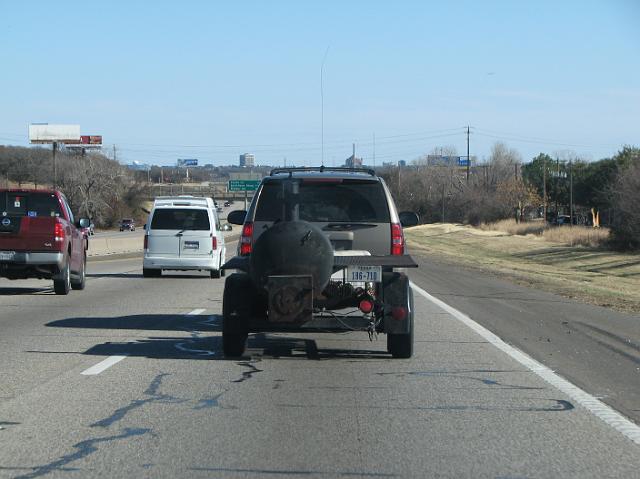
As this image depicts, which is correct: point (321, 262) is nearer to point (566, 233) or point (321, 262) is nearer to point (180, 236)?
point (180, 236)

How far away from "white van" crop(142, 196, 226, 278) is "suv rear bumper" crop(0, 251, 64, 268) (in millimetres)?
6509

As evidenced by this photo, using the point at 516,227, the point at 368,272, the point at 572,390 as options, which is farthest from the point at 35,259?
the point at 516,227

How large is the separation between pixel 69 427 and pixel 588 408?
4.55 metres

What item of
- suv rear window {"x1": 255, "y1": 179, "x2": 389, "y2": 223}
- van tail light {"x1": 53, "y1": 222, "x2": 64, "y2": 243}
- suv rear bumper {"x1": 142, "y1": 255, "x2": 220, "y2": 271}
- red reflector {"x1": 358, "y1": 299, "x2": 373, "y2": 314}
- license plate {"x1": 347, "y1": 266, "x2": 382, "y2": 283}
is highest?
suv rear window {"x1": 255, "y1": 179, "x2": 389, "y2": 223}

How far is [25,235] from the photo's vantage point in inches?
810

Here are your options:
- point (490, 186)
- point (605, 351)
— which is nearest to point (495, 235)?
point (490, 186)

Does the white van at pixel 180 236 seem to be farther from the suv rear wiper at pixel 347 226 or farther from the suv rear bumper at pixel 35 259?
the suv rear wiper at pixel 347 226

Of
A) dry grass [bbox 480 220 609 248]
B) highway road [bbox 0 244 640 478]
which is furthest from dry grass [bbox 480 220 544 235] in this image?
highway road [bbox 0 244 640 478]

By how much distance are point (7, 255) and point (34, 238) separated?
64 cm

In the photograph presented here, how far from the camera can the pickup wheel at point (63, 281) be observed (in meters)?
21.0

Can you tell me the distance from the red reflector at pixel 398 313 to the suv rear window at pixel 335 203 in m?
1.37

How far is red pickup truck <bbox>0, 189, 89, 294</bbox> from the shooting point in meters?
20.5

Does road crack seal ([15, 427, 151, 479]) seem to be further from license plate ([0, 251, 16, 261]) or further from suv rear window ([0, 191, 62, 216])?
suv rear window ([0, 191, 62, 216])

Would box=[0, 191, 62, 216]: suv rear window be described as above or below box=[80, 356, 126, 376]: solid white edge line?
above
